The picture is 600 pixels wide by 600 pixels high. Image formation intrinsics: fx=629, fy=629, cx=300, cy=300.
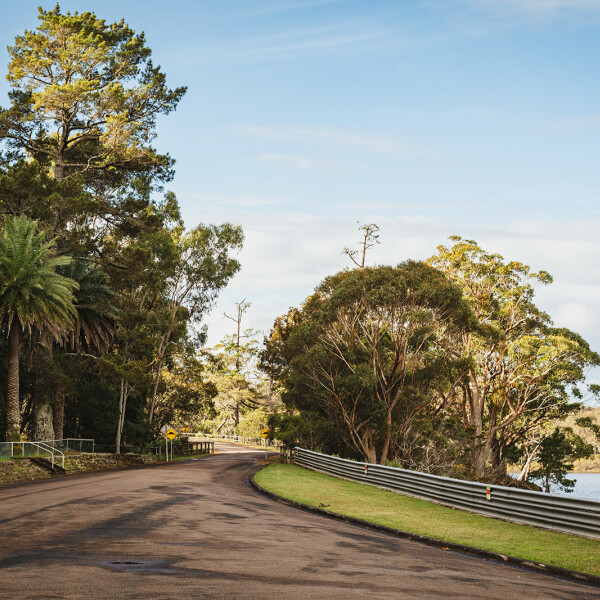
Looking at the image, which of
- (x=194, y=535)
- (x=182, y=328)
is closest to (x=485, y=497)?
(x=194, y=535)

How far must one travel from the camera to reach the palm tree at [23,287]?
28.3 m

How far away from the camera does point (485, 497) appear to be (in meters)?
Answer: 16.4

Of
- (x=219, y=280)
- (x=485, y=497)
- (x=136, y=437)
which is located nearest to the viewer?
(x=485, y=497)

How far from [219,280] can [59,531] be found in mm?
39894

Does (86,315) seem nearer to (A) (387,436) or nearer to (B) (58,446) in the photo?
(B) (58,446)

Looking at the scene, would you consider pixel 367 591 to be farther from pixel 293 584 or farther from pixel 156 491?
pixel 156 491

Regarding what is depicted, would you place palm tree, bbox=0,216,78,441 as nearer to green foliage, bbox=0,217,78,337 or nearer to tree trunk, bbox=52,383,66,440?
green foliage, bbox=0,217,78,337

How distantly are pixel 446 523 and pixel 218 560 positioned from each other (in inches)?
294

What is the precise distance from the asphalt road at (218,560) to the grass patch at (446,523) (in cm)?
99

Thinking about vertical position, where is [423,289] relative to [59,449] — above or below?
above

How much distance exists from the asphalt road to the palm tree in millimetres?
14625

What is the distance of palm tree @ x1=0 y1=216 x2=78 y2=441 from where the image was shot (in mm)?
28344

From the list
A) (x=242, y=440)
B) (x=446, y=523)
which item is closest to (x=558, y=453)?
(x=242, y=440)

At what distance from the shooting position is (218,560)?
8844 mm
